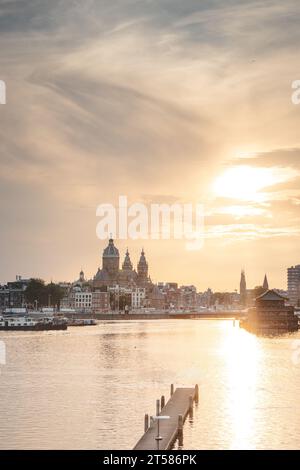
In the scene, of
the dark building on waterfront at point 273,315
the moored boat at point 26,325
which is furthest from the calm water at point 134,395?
the moored boat at point 26,325

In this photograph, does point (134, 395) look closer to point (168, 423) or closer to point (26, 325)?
point (168, 423)

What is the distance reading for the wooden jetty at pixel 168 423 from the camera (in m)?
38.0

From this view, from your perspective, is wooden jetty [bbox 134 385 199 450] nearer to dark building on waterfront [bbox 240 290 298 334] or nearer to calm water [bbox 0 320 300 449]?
calm water [bbox 0 320 300 449]

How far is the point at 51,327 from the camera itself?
175 metres

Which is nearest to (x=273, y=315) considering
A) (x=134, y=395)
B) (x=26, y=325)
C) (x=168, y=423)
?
(x=26, y=325)

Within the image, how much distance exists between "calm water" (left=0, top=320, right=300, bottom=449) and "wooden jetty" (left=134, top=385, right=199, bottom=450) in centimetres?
93

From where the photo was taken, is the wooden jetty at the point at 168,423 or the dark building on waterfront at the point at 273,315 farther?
the dark building on waterfront at the point at 273,315

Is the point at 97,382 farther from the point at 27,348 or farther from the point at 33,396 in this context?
the point at 27,348

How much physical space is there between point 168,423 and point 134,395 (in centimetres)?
1536

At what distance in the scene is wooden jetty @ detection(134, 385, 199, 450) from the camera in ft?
125

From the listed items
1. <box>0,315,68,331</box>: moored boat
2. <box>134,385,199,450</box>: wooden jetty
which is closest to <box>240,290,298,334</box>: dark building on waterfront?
<box>0,315,68,331</box>: moored boat

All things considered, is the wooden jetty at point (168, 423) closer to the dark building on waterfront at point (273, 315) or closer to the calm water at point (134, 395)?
the calm water at point (134, 395)

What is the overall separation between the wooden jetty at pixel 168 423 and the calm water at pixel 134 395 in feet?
3.04

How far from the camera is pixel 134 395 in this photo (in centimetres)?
5816
